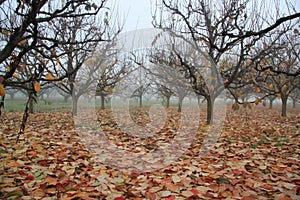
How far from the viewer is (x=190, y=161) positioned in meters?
2.88

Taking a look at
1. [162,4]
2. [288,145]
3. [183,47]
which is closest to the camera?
[288,145]

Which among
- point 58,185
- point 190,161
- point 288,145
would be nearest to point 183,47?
point 288,145

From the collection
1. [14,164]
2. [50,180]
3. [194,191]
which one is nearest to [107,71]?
[14,164]

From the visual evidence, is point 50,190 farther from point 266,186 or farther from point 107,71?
point 107,71

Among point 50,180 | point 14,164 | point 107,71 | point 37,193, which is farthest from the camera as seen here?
point 107,71

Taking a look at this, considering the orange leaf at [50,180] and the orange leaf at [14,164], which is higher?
the orange leaf at [14,164]

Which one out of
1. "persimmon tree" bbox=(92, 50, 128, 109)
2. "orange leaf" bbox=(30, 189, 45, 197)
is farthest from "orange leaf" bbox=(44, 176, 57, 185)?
"persimmon tree" bbox=(92, 50, 128, 109)

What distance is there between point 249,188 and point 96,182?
1.58m

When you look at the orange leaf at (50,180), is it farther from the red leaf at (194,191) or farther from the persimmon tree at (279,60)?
the persimmon tree at (279,60)

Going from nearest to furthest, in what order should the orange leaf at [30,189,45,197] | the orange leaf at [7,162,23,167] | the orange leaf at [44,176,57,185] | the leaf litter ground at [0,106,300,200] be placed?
the orange leaf at [30,189,45,197] < the leaf litter ground at [0,106,300,200] < the orange leaf at [44,176,57,185] < the orange leaf at [7,162,23,167]

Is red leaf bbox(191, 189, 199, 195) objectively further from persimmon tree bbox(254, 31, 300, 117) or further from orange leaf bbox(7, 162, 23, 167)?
persimmon tree bbox(254, 31, 300, 117)

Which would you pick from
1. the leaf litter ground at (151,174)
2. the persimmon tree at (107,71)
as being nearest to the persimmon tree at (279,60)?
the leaf litter ground at (151,174)

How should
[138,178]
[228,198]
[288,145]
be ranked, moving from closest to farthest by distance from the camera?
1. [228,198]
2. [138,178]
3. [288,145]

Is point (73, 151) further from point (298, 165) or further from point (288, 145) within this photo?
point (288, 145)
